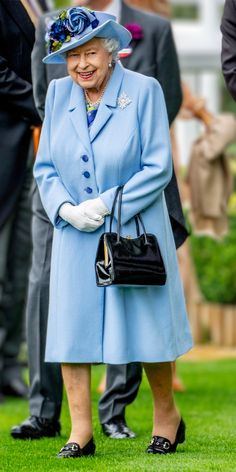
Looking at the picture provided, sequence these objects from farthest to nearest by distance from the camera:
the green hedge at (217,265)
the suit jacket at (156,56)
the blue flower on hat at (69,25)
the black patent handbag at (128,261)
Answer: the green hedge at (217,265), the suit jacket at (156,56), the blue flower on hat at (69,25), the black patent handbag at (128,261)

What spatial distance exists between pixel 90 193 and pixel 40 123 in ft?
4.27

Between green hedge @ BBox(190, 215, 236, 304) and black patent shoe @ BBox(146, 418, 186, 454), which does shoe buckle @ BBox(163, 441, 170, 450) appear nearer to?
black patent shoe @ BBox(146, 418, 186, 454)

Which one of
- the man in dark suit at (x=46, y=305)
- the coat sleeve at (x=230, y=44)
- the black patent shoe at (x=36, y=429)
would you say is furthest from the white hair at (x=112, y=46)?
the black patent shoe at (x=36, y=429)

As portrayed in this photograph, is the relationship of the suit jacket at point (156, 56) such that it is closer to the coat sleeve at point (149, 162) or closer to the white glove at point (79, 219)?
the coat sleeve at point (149, 162)

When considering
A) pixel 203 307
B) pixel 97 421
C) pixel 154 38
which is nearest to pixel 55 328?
pixel 97 421

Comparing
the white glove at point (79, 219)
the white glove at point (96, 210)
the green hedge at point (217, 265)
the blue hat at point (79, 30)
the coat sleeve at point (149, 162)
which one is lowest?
the green hedge at point (217, 265)

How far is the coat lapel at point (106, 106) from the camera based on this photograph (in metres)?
6.77

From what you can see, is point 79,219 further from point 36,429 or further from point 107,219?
point 36,429

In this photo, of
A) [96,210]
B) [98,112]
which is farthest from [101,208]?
[98,112]

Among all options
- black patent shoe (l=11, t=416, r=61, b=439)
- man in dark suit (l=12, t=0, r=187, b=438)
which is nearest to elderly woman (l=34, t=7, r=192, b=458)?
man in dark suit (l=12, t=0, r=187, b=438)

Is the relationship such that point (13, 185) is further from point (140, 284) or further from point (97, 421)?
point (140, 284)

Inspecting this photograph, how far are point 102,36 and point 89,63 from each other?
5.2 inches

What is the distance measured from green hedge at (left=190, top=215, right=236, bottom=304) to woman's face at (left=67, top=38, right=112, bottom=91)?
7461 mm

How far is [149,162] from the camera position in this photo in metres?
6.68
